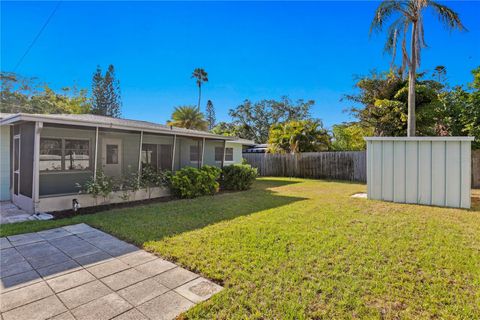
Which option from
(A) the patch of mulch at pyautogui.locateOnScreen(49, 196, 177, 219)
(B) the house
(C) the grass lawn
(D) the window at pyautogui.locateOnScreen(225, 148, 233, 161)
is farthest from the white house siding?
(D) the window at pyautogui.locateOnScreen(225, 148, 233, 161)

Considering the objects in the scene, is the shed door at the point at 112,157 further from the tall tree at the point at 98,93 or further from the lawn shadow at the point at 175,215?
the tall tree at the point at 98,93

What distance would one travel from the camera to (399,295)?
2.52 meters

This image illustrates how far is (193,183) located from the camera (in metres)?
8.22

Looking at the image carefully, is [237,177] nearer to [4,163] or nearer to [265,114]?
[4,163]

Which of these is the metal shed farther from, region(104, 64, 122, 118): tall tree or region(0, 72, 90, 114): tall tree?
region(104, 64, 122, 118): tall tree

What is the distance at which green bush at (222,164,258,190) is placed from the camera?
32.6 ft

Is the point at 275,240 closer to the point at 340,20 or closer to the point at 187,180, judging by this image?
Result: the point at 187,180

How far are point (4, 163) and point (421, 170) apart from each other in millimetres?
12272

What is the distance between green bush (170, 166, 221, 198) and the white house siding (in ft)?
16.1

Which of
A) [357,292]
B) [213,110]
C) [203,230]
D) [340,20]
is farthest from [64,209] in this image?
[213,110]

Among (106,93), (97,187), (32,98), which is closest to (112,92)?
(106,93)

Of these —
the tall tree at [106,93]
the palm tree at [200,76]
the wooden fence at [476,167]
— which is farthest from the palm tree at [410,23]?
the tall tree at [106,93]

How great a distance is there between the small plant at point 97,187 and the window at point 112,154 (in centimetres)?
143

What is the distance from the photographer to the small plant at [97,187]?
6555 millimetres
